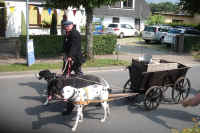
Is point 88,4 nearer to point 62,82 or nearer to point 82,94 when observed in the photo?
point 62,82

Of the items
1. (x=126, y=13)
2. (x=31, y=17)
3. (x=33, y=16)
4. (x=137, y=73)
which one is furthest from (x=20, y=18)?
(x=137, y=73)

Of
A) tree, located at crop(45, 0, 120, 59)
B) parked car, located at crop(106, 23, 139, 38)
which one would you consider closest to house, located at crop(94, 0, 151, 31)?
parked car, located at crop(106, 23, 139, 38)

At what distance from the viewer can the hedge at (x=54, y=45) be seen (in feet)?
48.7

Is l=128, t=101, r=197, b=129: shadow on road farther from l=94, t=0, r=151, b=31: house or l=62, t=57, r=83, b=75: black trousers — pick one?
l=94, t=0, r=151, b=31: house

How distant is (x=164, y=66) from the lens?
281 inches

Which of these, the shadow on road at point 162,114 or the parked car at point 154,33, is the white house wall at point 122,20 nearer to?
the parked car at point 154,33

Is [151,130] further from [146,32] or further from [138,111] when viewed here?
[146,32]

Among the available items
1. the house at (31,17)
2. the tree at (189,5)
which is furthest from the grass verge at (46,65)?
the house at (31,17)

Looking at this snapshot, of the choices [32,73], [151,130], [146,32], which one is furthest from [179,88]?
[146,32]

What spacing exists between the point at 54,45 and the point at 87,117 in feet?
31.4

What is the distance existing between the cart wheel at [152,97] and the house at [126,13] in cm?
2963

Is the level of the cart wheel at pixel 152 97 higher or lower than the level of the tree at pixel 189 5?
lower

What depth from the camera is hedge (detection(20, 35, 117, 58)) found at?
48.7 ft

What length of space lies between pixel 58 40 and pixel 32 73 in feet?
15.0
